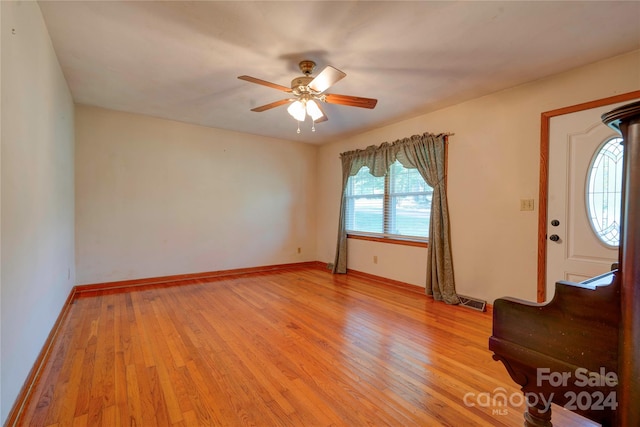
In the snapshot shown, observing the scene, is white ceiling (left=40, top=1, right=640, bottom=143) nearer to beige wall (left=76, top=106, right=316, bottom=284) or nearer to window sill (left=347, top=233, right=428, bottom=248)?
beige wall (left=76, top=106, right=316, bottom=284)

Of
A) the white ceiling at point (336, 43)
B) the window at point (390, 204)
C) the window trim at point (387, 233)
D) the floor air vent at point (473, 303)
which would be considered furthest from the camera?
Answer: the window trim at point (387, 233)

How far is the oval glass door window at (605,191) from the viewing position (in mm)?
2309

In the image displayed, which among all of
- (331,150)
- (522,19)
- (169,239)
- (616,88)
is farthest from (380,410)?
(331,150)

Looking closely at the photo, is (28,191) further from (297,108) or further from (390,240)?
(390,240)

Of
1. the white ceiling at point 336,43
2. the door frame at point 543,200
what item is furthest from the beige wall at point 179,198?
the door frame at point 543,200

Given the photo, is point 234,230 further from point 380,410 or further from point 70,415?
point 380,410

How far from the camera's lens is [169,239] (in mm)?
4273

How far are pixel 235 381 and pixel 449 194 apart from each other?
303 centimetres

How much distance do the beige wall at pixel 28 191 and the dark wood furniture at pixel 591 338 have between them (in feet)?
7.39

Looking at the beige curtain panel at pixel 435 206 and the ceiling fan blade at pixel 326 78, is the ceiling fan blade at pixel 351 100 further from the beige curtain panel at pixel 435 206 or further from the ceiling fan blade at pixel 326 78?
the beige curtain panel at pixel 435 206

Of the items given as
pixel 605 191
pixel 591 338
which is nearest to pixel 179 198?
pixel 591 338

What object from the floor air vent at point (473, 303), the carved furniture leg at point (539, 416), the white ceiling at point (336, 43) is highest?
the white ceiling at point (336, 43)

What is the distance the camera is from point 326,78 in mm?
2195

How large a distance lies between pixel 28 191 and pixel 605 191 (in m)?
4.20
